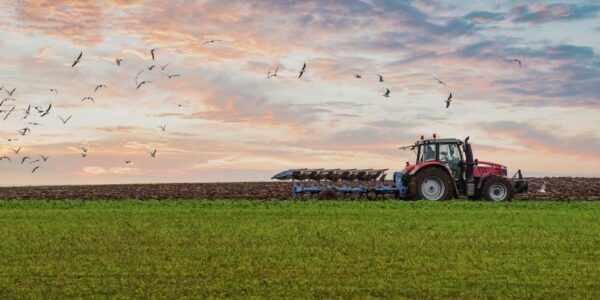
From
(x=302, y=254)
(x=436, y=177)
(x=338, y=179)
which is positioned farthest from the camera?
(x=338, y=179)

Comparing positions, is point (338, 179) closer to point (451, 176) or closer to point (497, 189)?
point (451, 176)

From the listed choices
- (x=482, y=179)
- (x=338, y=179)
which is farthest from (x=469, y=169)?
(x=338, y=179)

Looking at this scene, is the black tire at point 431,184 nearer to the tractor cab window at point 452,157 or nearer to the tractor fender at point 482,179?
the tractor cab window at point 452,157

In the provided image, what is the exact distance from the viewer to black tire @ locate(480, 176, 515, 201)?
108ft

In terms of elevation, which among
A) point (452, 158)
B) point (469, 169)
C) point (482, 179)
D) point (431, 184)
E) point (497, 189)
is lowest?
point (497, 189)

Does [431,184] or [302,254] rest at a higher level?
[431,184]

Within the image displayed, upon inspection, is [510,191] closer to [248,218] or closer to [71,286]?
[248,218]

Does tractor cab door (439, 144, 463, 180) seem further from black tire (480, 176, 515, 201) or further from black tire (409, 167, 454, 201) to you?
black tire (480, 176, 515, 201)

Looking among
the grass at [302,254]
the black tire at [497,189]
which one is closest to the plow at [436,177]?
the black tire at [497,189]

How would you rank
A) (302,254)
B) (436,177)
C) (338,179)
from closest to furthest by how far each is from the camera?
1. (302,254)
2. (436,177)
3. (338,179)

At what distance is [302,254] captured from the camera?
16.2 metres

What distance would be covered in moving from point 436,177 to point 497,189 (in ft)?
9.79

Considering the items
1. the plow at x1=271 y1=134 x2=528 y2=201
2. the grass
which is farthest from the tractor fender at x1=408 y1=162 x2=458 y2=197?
the grass

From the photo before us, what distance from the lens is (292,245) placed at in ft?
58.1
